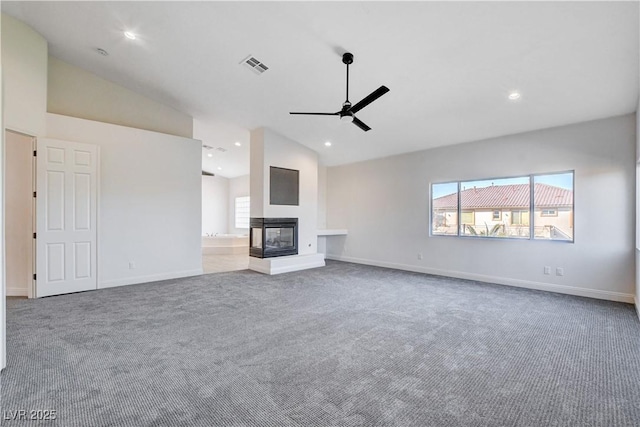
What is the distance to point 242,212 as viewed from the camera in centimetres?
1215

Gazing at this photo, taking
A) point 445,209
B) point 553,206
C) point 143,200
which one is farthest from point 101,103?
point 553,206

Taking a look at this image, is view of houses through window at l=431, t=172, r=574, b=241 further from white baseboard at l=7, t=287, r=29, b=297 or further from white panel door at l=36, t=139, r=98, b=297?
white baseboard at l=7, t=287, r=29, b=297

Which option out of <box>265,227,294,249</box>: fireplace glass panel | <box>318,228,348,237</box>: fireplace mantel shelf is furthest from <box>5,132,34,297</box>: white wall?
<box>318,228,348,237</box>: fireplace mantel shelf

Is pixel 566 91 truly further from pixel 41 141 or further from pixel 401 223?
pixel 41 141

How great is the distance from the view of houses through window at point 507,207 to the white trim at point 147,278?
5.24 metres

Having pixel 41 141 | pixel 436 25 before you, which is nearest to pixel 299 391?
pixel 436 25

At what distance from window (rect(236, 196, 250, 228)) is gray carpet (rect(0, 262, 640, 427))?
7.63 m

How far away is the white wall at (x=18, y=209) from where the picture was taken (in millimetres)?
4492

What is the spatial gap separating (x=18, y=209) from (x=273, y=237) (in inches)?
167

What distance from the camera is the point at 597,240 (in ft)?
14.6

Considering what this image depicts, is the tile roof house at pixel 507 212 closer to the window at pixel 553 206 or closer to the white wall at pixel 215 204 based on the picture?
the window at pixel 553 206

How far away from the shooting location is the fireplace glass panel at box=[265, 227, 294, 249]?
257 inches

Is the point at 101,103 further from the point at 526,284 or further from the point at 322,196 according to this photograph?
the point at 526,284

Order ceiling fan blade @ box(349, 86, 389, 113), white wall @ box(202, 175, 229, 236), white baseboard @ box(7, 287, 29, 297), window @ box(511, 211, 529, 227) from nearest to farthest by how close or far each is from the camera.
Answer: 1. ceiling fan blade @ box(349, 86, 389, 113)
2. white baseboard @ box(7, 287, 29, 297)
3. window @ box(511, 211, 529, 227)
4. white wall @ box(202, 175, 229, 236)
